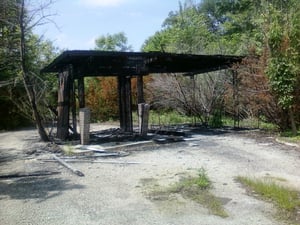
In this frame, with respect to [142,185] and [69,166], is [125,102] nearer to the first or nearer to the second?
[69,166]

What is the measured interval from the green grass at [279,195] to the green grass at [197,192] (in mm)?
760

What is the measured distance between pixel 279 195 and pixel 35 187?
4.48 meters

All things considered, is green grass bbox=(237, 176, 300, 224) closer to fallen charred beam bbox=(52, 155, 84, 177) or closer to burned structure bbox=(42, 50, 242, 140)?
fallen charred beam bbox=(52, 155, 84, 177)

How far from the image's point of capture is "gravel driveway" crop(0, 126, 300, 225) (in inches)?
229

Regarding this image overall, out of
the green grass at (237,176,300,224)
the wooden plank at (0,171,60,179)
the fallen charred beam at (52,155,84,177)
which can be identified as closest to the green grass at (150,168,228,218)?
the green grass at (237,176,300,224)

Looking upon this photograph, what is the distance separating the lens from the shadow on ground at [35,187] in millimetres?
7164

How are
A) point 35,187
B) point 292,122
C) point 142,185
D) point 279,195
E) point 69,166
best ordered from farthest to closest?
1. point 292,122
2. point 69,166
3. point 35,187
4. point 142,185
5. point 279,195

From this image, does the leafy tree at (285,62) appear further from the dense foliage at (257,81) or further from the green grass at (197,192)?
the green grass at (197,192)

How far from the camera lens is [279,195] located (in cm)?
654

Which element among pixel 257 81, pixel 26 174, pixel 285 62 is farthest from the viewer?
pixel 257 81

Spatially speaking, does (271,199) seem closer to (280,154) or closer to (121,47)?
(280,154)

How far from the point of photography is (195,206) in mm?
6246

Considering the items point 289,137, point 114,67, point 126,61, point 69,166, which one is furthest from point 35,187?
point 289,137

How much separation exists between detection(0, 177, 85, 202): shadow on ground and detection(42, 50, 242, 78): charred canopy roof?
4.86 meters
